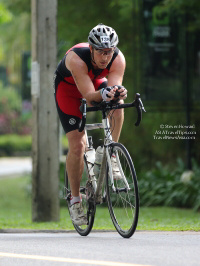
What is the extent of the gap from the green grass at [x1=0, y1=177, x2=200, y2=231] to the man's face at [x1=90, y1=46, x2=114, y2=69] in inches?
84.1

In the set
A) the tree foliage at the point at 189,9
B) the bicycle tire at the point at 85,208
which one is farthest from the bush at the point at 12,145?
the bicycle tire at the point at 85,208

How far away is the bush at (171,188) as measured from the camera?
1283cm

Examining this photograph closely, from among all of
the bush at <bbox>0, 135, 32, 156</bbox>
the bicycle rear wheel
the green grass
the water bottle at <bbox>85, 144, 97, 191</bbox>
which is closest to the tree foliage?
the green grass

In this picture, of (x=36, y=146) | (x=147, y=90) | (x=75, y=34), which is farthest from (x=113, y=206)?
(x=75, y=34)

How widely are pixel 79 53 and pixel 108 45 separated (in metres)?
0.37

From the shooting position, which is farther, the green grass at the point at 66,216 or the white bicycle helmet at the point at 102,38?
the green grass at the point at 66,216

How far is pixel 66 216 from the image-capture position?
11.7 metres

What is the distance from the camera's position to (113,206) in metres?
6.55

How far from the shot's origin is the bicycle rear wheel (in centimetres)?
609

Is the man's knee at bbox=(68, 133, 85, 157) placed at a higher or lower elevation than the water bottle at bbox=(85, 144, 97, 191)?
higher

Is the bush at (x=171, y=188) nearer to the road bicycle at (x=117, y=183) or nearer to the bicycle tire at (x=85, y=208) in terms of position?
the bicycle tire at (x=85, y=208)

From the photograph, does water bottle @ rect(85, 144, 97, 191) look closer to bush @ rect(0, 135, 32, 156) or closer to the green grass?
the green grass

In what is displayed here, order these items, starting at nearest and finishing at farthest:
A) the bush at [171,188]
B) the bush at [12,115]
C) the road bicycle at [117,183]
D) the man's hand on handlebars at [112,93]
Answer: the man's hand on handlebars at [112,93] → the road bicycle at [117,183] → the bush at [171,188] → the bush at [12,115]

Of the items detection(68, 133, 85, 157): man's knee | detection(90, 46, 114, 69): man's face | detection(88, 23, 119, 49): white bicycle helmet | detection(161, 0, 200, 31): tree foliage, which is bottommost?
detection(68, 133, 85, 157): man's knee
